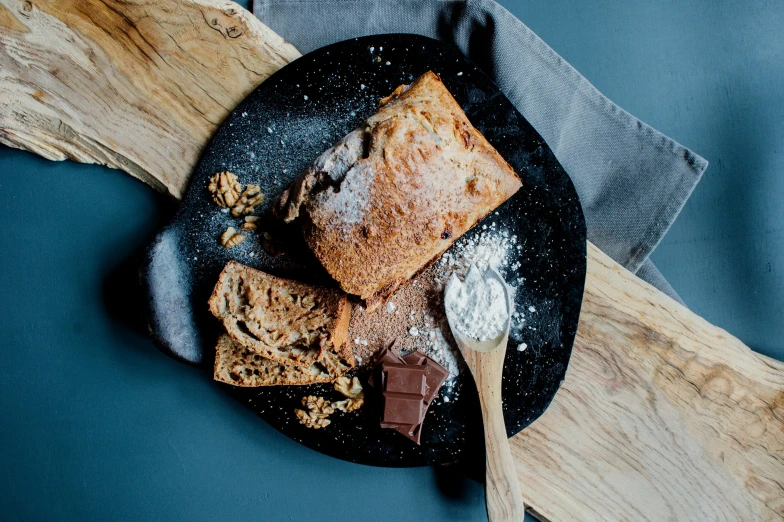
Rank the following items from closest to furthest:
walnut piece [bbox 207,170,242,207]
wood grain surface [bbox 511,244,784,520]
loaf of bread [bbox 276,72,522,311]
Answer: loaf of bread [bbox 276,72,522,311], walnut piece [bbox 207,170,242,207], wood grain surface [bbox 511,244,784,520]

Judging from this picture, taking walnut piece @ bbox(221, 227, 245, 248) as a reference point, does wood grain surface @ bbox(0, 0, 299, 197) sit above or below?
above

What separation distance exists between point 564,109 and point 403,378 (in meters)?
1.46

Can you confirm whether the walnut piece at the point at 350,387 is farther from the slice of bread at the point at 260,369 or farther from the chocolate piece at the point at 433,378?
the chocolate piece at the point at 433,378

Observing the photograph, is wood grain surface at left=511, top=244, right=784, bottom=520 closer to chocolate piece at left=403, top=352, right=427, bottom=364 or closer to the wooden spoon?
the wooden spoon

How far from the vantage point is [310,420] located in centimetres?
240

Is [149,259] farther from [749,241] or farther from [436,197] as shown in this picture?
[749,241]

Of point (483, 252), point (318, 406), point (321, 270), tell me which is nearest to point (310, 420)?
point (318, 406)

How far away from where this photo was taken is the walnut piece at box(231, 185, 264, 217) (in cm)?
237

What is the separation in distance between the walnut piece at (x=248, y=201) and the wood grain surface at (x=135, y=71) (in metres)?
0.29

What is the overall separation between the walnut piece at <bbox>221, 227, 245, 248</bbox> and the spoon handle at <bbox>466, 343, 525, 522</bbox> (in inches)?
44.1

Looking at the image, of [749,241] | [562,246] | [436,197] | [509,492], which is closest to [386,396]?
[509,492]

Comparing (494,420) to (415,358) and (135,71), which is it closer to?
(415,358)

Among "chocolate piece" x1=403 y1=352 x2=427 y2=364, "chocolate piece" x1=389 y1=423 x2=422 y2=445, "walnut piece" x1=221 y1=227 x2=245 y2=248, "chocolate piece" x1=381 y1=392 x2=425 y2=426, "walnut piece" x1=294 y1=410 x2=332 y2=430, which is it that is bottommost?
"walnut piece" x1=294 y1=410 x2=332 y2=430

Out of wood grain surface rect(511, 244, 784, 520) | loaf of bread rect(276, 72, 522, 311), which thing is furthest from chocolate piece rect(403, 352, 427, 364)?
wood grain surface rect(511, 244, 784, 520)
